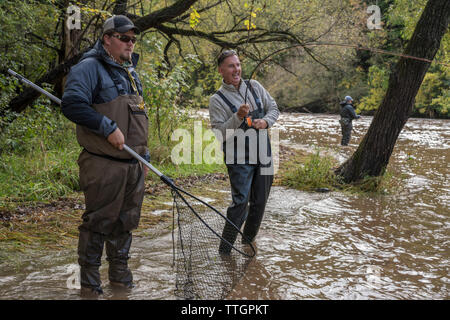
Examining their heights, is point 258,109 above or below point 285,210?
above

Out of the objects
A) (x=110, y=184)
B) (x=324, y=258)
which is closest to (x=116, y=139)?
(x=110, y=184)

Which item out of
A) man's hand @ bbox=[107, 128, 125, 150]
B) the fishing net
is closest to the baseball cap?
man's hand @ bbox=[107, 128, 125, 150]

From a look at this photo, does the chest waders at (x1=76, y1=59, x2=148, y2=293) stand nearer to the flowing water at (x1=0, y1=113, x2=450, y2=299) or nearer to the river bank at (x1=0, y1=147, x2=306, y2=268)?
the flowing water at (x1=0, y1=113, x2=450, y2=299)

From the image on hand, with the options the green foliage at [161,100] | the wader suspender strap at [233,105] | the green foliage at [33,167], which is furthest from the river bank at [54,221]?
the green foliage at [161,100]

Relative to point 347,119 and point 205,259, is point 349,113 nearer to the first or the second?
point 347,119

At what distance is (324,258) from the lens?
4258 millimetres

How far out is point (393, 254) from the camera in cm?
437

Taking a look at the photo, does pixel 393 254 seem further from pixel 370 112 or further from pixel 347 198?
pixel 370 112

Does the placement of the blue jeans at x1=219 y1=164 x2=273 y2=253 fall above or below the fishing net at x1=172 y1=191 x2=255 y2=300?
above

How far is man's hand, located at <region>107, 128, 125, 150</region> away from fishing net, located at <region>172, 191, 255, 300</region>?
0.61 meters

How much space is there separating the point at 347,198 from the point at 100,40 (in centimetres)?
513

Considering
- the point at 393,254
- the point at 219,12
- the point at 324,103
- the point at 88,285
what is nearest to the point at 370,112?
the point at 324,103

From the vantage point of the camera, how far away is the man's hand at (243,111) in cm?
369

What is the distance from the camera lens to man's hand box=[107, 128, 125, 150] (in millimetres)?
2912
